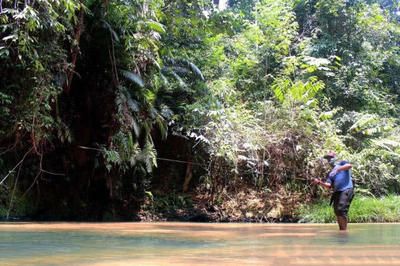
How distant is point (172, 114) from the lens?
492 inches

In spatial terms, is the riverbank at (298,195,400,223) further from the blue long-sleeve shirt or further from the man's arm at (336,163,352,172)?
the man's arm at (336,163,352,172)

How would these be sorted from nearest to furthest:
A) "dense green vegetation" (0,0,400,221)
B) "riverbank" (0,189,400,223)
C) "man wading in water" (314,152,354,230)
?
"man wading in water" (314,152,354,230) < "dense green vegetation" (0,0,400,221) < "riverbank" (0,189,400,223)

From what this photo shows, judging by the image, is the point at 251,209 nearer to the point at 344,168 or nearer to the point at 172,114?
the point at 172,114

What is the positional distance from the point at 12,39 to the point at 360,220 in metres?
8.94

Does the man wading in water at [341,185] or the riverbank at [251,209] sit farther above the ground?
the man wading in water at [341,185]

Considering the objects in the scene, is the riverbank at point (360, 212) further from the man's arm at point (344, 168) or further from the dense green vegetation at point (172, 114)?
the man's arm at point (344, 168)

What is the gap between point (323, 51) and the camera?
17.2 m

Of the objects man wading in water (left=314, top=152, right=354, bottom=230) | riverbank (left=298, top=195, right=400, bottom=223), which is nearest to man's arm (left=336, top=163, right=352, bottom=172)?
man wading in water (left=314, top=152, right=354, bottom=230)

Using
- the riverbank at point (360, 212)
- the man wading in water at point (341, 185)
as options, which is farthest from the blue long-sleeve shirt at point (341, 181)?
the riverbank at point (360, 212)

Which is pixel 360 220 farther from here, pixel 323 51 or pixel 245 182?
pixel 323 51

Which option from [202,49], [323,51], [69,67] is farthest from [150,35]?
[323,51]

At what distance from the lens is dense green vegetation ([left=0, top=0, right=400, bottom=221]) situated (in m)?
9.49

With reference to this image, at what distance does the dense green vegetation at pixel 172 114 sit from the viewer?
9.49 meters

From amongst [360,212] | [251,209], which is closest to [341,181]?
[360,212]
